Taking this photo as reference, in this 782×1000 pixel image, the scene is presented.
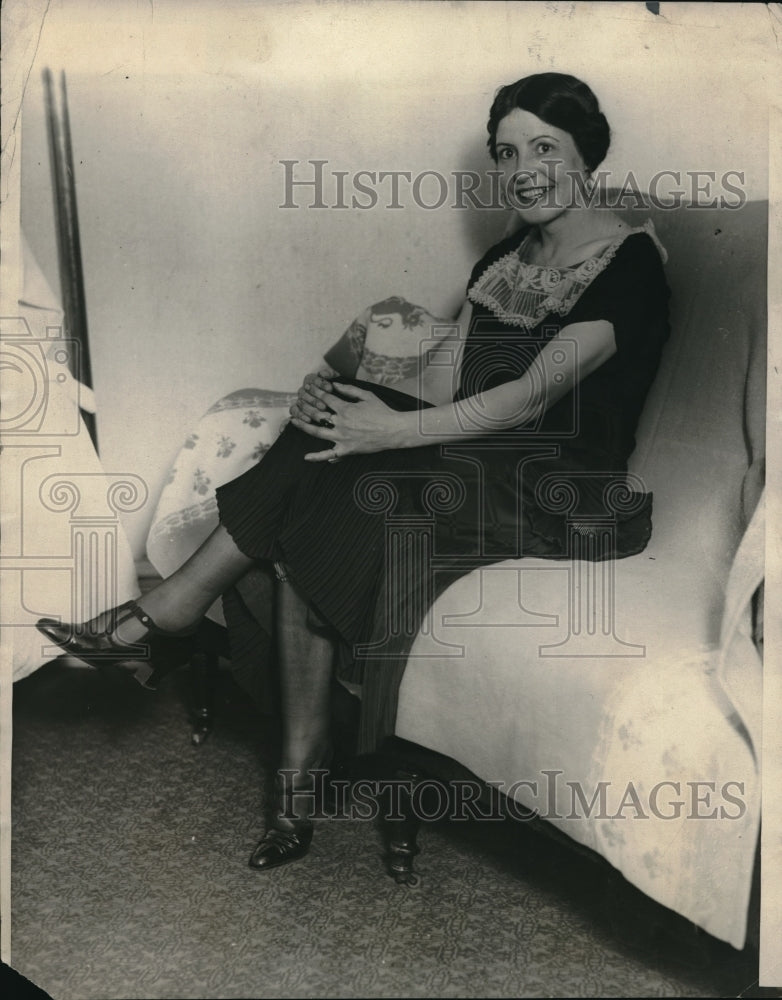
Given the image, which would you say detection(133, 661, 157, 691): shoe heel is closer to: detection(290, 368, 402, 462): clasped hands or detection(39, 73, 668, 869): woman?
detection(39, 73, 668, 869): woman

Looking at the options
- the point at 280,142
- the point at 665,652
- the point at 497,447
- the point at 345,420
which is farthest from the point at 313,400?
the point at 665,652

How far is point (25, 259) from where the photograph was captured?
1.70 m

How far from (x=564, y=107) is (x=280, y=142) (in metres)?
0.45

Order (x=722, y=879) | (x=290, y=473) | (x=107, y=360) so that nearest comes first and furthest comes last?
(x=722, y=879) → (x=290, y=473) → (x=107, y=360)

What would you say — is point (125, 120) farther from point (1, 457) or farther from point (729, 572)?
point (729, 572)

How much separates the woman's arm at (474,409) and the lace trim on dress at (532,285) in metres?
0.06

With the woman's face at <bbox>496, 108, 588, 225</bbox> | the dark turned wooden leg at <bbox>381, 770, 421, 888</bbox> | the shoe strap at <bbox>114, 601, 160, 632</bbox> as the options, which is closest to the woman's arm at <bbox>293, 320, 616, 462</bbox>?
the woman's face at <bbox>496, 108, 588, 225</bbox>

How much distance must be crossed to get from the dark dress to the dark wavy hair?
0.16 meters

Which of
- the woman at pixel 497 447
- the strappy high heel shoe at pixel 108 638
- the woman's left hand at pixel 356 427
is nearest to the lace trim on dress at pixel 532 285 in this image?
the woman at pixel 497 447

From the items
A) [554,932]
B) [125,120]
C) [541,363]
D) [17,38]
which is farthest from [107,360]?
[554,932]

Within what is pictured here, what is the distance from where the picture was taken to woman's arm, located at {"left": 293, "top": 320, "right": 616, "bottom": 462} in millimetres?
1575

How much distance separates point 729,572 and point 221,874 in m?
0.93

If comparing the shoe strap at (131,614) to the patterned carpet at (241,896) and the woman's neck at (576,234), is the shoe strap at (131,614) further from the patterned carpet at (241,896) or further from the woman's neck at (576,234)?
the woman's neck at (576,234)

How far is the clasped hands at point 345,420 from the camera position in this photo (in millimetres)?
1613
